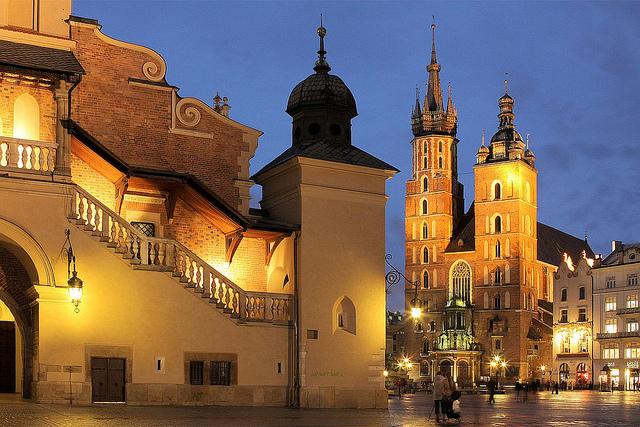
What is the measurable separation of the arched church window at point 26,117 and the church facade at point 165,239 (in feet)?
0.11

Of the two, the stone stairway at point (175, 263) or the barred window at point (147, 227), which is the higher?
the barred window at point (147, 227)

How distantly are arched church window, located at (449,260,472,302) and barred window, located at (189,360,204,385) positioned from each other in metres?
101

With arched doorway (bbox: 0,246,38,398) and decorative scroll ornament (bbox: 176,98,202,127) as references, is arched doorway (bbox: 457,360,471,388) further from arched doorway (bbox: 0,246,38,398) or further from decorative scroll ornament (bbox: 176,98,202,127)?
arched doorway (bbox: 0,246,38,398)

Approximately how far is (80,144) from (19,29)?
3.13 metres

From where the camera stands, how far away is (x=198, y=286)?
2530 cm

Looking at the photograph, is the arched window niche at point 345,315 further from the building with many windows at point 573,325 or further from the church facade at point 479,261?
the church facade at point 479,261

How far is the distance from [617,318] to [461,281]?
33.0 m

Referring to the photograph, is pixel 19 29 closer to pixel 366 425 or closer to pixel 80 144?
pixel 80 144

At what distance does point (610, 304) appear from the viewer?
316 feet

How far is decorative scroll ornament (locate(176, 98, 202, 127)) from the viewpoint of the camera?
2859 centimetres

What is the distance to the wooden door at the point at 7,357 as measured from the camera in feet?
91.1

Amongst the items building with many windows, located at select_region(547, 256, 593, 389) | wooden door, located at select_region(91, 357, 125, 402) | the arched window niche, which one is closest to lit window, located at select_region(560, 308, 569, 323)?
building with many windows, located at select_region(547, 256, 593, 389)

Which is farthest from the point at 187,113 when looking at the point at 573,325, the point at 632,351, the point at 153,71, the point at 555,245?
the point at 555,245

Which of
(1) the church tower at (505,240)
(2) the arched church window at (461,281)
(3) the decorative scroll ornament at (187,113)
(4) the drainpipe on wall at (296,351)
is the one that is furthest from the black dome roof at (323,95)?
(2) the arched church window at (461,281)
